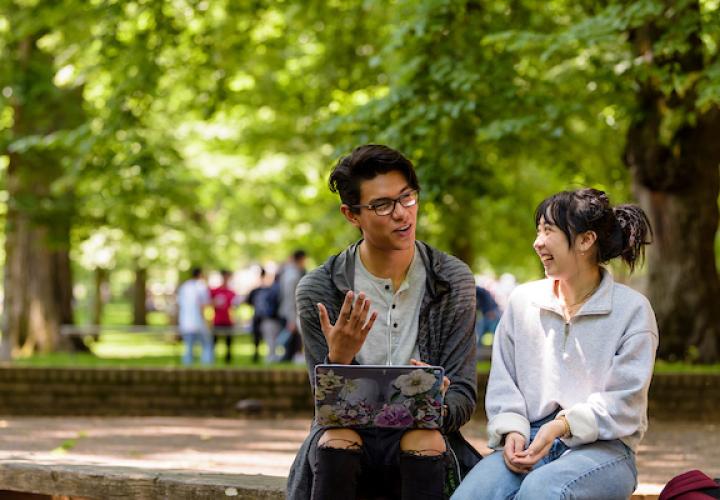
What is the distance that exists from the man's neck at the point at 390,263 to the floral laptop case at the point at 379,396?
66 centimetres

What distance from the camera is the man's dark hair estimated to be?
5133mm

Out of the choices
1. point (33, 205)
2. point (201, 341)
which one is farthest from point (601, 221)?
point (201, 341)

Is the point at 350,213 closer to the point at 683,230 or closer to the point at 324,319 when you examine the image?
the point at 324,319

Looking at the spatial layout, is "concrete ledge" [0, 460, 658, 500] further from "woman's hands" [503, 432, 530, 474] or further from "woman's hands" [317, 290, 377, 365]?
"woman's hands" [317, 290, 377, 365]

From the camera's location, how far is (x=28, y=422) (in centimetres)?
1396

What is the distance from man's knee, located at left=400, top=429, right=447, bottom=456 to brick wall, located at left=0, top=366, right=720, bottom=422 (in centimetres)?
913

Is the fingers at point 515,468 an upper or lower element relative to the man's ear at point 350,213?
lower

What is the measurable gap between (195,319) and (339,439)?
636 inches

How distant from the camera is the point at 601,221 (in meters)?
5.05

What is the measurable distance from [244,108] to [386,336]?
19157mm

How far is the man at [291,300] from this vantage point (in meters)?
19.6

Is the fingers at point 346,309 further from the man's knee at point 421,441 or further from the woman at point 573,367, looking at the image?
the woman at point 573,367

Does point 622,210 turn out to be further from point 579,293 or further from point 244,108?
point 244,108

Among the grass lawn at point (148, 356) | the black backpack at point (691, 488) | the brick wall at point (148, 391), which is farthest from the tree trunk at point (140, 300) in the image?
the black backpack at point (691, 488)
